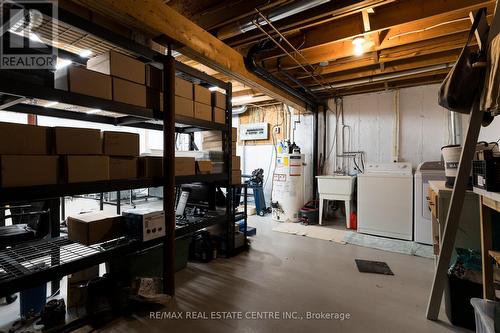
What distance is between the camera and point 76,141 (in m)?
1.57

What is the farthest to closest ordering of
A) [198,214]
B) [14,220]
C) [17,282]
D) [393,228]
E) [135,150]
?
[393,228]
[198,214]
[14,220]
[135,150]
[17,282]

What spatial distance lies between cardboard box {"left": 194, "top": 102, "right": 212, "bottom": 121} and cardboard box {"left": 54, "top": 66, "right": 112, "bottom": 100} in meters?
0.91

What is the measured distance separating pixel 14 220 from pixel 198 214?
185cm

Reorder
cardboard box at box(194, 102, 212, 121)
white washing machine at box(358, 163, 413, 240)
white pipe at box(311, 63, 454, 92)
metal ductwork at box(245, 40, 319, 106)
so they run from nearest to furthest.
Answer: cardboard box at box(194, 102, 212, 121), metal ductwork at box(245, 40, 319, 106), white pipe at box(311, 63, 454, 92), white washing machine at box(358, 163, 413, 240)

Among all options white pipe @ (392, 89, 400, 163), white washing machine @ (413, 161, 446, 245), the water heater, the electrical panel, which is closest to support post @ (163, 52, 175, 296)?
the water heater

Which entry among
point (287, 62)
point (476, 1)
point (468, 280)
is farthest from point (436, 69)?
point (468, 280)

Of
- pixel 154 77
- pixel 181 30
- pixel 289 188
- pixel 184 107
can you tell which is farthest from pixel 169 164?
pixel 289 188

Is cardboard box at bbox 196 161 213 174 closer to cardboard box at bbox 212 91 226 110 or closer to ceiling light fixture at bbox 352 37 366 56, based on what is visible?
cardboard box at bbox 212 91 226 110

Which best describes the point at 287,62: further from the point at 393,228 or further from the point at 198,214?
the point at 393,228

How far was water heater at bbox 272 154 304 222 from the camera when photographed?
476cm

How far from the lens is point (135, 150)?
6.32 ft

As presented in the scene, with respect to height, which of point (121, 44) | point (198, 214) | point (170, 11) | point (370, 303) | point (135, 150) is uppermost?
point (170, 11)

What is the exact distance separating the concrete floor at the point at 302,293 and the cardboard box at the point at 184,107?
5.48ft

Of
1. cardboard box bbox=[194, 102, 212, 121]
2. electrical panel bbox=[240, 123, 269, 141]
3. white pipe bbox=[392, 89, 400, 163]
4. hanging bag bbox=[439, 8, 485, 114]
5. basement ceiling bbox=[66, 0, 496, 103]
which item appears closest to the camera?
hanging bag bbox=[439, 8, 485, 114]
